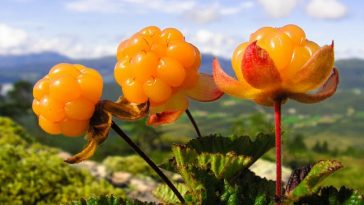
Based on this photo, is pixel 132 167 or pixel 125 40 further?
pixel 132 167

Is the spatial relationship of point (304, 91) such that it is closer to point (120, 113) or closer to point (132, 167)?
point (120, 113)

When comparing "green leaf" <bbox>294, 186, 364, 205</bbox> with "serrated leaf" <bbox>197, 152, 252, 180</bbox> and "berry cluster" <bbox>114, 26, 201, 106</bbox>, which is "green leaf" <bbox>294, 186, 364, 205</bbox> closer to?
"serrated leaf" <bbox>197, 152, 252, 180</bbox>

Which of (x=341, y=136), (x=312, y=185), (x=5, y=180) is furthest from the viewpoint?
(x=341, y=136)

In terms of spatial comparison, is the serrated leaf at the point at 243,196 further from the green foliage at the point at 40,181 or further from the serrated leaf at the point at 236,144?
the green foliage at the point at 40,181

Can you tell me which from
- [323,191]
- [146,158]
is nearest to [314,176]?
[323,191]

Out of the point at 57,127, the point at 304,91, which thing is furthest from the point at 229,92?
the point at 57,127

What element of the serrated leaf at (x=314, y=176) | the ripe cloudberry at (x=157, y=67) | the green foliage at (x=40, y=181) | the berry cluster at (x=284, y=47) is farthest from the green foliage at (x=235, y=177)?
the green foliage at (x=40, y=181)

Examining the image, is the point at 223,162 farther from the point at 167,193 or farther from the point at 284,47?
the point at 167,193

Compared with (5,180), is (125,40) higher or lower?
higher
